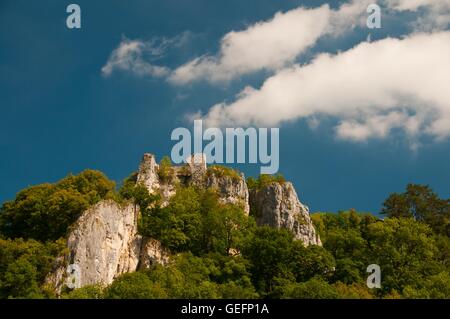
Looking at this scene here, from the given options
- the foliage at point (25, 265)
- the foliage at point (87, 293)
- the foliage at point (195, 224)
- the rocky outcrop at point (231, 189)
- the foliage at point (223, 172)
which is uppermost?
the foliage at point (223, 172)

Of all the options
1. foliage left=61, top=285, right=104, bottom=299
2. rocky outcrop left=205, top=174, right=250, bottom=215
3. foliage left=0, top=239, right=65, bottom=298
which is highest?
rocky outcrop left=205, top=174, right=250, bottom=215

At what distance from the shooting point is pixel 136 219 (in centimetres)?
6650

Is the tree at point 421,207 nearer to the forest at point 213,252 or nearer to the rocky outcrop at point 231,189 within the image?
the forest at point 213,252

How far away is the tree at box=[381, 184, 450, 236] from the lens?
80.8 meters

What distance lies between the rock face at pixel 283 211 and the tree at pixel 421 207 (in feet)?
41.0

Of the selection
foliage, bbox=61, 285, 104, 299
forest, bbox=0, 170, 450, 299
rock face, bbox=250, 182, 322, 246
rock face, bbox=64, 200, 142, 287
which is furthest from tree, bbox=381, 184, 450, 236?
foliage, bbox=61, 285, 104, 299

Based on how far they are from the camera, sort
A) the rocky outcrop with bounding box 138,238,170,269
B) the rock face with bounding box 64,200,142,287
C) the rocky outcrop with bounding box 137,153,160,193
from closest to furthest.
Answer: the rock face with bounding box 64,200,142,287 → the rocky outcrop with bounding box 138,238,170,269 → the rocky outcrop with bounding box 137,153,160,193

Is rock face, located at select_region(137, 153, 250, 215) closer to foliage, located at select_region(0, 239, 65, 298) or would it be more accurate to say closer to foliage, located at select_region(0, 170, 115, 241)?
foliage, located at select_region(0, 170, 115, 241)

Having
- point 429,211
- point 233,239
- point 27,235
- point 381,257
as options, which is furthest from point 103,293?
point 429,211

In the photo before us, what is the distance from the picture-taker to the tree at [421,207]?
8081 centimetres

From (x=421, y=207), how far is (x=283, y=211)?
19022 millimetres

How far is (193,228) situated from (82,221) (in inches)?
540

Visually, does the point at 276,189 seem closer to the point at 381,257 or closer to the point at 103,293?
the point at 381,257

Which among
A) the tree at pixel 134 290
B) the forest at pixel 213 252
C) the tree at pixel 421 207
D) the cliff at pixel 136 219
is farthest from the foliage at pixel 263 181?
the tree at pixel 134 290
